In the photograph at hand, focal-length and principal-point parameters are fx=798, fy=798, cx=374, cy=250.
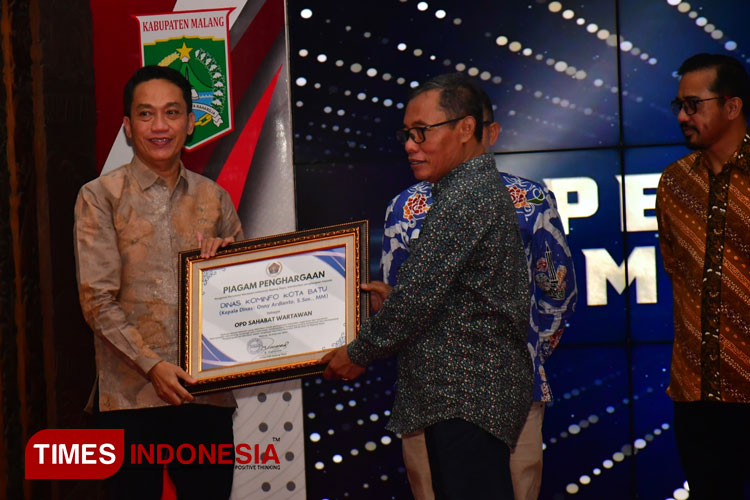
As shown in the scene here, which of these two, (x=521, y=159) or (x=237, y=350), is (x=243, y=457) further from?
(x=521, y=159)

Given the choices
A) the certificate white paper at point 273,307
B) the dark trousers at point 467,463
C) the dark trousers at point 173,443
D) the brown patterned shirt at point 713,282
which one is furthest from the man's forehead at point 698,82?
the dark trousers at point 173,443

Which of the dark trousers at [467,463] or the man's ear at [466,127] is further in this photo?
the man's ear at [466,127]

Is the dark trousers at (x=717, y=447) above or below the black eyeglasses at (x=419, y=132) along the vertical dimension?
below

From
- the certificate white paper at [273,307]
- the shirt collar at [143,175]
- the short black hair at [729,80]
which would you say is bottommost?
the certificate white paper at [273,307]

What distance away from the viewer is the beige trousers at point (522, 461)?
3.25 m

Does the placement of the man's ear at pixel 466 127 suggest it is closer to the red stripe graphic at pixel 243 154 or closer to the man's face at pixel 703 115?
the man's face at pixel 703 115

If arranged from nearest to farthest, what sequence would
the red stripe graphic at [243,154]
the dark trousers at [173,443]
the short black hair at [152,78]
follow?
the dark trousers at [173,443] < the short black hair at [152,78] < the red stripe graphic at [243,154]

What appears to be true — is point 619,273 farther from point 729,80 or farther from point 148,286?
point 148,286

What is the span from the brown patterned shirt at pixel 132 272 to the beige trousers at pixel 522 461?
2.68ft

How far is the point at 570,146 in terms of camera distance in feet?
13.4

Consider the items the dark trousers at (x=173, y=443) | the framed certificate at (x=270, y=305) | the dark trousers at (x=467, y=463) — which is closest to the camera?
the dark trousers at (x=467, y=463)

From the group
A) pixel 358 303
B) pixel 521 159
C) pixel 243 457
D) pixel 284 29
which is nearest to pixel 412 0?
pixel 284 29

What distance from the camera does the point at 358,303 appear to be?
3.02 meters

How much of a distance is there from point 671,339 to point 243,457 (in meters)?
2.30
